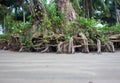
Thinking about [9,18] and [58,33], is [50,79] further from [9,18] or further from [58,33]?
[9,18]

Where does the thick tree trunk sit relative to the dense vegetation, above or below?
above

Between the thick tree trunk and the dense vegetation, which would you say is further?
the thick tree trunk

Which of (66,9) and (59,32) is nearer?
(59,32)

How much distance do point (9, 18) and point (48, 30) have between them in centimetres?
1818

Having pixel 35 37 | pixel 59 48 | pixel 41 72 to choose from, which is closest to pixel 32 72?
pixel 41 72

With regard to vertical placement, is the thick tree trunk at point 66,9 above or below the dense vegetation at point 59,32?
above

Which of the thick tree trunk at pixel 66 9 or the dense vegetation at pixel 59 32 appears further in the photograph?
the thick tree trunk at pixel 66 9

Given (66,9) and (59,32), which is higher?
(66,9)

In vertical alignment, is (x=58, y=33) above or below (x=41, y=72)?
above

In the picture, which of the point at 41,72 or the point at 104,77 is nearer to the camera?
the point at 104,77

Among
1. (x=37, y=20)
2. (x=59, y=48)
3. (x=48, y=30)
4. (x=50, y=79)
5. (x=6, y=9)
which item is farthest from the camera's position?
(x=6, y=9)

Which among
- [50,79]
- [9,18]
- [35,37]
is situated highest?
[9,18]

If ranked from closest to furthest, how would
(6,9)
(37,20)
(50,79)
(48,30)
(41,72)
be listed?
(50,79) → (41,72) → (48,30) → (37,20) → (6,9)

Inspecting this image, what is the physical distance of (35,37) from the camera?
13570mm
